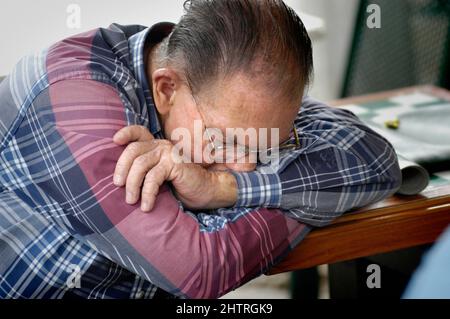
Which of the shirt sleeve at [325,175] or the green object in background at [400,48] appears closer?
the shirt sleeve at [325,175]

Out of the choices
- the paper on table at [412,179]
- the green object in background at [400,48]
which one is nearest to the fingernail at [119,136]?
the paper on table at [412,179]

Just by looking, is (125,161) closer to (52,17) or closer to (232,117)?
(232,117)

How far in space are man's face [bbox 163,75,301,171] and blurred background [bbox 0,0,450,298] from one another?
923 mm

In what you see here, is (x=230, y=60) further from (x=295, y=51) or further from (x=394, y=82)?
(x=394, y=82)

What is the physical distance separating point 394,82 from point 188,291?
5.55 ft

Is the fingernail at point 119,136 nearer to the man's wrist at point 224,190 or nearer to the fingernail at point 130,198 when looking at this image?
the fingernail at point 130,198

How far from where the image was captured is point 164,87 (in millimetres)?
1057

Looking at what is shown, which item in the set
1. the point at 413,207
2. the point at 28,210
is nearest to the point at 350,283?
the point at 413,207

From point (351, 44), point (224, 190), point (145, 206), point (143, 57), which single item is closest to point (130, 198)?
point (145, 206)

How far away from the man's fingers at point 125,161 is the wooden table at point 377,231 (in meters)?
0.34

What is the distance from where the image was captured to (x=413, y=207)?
1187mm

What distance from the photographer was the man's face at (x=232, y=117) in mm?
988

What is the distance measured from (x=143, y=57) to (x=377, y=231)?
546 mm

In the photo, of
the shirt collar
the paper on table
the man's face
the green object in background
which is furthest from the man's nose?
the green object in background
